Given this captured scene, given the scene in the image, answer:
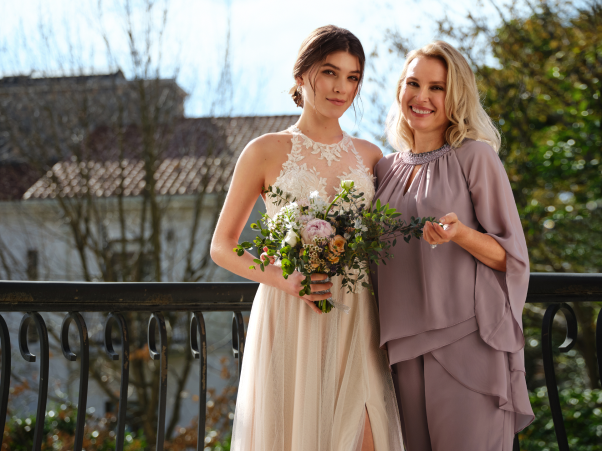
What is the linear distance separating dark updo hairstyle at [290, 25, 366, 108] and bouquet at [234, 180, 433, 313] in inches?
27.1

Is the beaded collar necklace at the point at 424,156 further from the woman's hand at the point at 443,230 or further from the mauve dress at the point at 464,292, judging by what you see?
the woman's hand at the point at 443,230

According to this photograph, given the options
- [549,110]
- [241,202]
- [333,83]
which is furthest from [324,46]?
[549,110]

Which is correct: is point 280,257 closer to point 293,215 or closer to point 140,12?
point 293,215

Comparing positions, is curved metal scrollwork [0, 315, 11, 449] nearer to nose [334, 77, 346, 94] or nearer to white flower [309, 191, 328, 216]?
white flower [309, 191, 328, 216]

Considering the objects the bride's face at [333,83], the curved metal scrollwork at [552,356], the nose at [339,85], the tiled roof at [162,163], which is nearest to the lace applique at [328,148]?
the bride's face at [333,83]

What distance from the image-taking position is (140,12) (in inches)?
502

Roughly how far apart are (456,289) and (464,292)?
29mm

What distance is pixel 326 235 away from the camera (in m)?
1.79

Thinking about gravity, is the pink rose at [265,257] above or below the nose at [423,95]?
below

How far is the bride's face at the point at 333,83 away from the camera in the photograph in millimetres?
2334

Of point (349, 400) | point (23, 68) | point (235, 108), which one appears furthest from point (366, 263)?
point (23, 68)

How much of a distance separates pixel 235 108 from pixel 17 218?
256 inches

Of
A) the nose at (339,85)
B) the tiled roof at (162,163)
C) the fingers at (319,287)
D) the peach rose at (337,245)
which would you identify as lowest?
the tiled roof at (162,163)

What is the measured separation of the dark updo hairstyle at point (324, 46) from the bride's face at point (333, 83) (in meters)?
0.02
